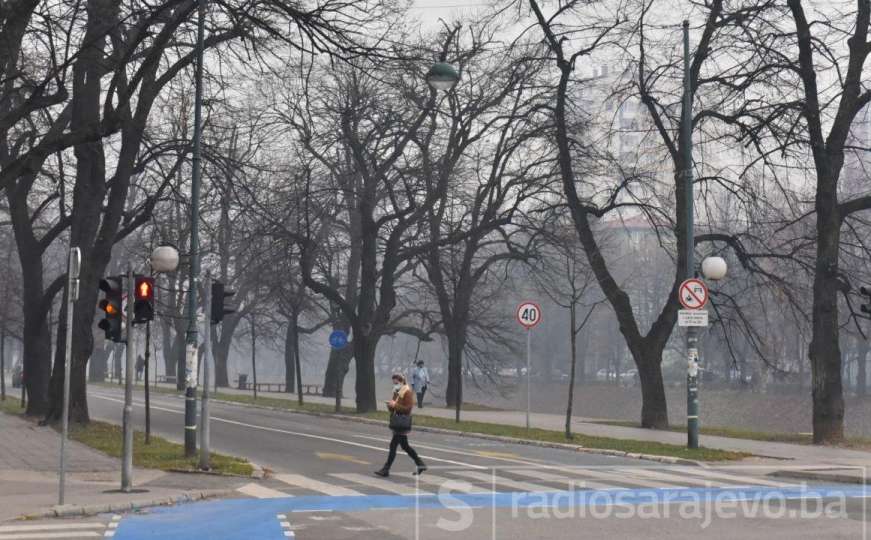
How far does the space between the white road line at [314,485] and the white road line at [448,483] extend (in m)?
1.45

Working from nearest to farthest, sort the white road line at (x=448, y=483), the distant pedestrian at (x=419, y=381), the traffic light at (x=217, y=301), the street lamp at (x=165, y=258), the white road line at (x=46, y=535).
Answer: the white road line at (x=46, y=535) → the white road line at (x=448, y=483) → the traffic light at (x=217, y=301) → the street lamp at (x=165, y=258) → the distant pedestrian at (x=419, y=381)

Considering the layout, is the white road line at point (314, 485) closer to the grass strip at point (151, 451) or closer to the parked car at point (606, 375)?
the grass strip at point (151, 451)

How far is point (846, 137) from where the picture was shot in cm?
2742

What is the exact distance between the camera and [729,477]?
754 inches

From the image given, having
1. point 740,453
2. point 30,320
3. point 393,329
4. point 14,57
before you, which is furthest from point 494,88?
point 14,57

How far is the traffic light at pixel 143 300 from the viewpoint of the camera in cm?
1659

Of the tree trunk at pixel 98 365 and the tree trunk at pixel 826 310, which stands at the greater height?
the tree trunk at pixel 826 310

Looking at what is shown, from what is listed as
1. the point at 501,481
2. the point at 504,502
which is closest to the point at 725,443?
the point at 501,481

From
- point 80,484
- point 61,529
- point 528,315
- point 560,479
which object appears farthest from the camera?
point 528,315

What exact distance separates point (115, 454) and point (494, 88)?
21123 millimetres

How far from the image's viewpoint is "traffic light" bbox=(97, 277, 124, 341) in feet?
53.5

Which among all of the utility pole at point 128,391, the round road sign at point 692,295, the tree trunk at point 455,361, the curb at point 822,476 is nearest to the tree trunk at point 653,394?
the tree trunk at point 455,361

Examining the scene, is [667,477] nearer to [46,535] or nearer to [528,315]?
[46,535]

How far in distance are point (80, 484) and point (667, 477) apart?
29.6 feet
